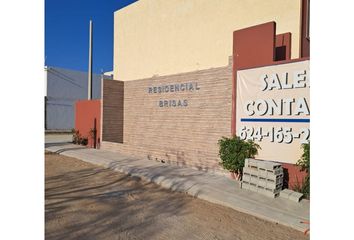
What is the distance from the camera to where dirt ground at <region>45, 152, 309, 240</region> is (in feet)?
13.7

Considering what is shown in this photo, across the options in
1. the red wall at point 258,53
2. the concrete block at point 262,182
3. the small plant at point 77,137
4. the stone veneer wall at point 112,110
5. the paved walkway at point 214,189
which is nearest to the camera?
the paved walkway at point 214,189

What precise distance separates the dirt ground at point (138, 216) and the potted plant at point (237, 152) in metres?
1.52

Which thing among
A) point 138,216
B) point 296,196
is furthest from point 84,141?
point 296,196

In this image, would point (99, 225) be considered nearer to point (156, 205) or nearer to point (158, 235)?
point (158, 235)

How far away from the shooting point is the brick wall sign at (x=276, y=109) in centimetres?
613

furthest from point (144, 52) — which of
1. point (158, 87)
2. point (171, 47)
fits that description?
point (158, 87)


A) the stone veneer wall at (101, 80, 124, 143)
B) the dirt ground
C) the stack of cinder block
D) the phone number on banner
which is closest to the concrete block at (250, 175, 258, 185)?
the stack of cinder block

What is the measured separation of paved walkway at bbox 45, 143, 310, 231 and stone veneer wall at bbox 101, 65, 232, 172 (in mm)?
630

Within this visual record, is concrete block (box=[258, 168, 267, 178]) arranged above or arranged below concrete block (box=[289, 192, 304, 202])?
above

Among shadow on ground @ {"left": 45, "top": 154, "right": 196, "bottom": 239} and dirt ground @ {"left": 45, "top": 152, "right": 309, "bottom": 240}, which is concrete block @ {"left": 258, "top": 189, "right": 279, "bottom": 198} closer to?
dirt ground @ {"left": 45, "top": 152, "right": 309, "bottom": 240}

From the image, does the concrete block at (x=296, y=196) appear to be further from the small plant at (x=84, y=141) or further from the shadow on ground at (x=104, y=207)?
the small plant at (x=84, y=141)

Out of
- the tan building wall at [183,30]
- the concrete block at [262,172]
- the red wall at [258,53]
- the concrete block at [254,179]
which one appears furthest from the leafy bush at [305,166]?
the tan building wall at [183,30]

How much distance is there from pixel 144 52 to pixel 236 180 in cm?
873

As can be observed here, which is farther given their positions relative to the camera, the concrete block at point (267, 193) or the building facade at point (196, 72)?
the building facade at point (196, 72)
